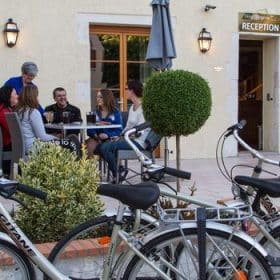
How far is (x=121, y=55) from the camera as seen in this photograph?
396 inches

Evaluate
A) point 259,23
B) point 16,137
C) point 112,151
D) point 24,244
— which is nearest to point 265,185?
point 24,244

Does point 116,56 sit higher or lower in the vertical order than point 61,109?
higher

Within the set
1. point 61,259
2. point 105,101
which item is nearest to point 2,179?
point 61,259

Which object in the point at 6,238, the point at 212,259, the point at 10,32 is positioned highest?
the point at 10,32

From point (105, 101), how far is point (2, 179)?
4945 mm

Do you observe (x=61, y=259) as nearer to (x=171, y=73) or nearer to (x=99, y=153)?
(x=171, y=73)

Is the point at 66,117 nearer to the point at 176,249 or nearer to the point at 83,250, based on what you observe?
the point at 83,250

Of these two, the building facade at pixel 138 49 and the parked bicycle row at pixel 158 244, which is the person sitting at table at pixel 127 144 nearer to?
the building facade at pixel 138 49

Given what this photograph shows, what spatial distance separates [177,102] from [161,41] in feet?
5.47

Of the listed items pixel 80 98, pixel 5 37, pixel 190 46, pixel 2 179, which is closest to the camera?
pixel 2 179

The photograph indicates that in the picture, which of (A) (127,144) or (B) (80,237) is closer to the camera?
(B) (80,237)

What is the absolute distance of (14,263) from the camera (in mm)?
2912

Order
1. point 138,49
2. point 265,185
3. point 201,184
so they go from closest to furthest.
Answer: point 265,185 < point 201,184 < point 138,49

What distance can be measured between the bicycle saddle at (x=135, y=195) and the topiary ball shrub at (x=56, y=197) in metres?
1.36
